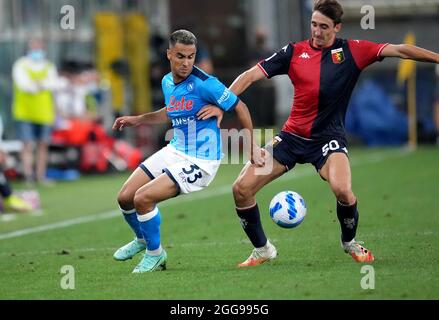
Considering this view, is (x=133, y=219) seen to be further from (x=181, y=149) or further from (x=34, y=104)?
(x=34, y=104)

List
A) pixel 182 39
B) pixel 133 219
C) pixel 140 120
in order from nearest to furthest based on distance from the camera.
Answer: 1. pixel 182 39
2. pixel 133 219
3. pixel 140 120

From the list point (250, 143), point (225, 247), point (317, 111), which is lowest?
point (225, 247)

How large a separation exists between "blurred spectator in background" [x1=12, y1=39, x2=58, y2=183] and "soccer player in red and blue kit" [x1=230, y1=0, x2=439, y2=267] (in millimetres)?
11056

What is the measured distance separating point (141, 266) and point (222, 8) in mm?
18603

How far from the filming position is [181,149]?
966 centimetres

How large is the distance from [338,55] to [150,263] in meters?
2.45

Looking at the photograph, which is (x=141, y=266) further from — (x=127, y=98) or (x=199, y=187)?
(x=127, y=98)

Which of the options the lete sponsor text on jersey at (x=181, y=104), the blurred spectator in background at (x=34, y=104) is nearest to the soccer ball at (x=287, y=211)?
the lete sponsor text on jersey at (x=181, y=104)

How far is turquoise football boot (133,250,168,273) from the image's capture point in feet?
30.9

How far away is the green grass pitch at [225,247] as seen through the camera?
8.37m

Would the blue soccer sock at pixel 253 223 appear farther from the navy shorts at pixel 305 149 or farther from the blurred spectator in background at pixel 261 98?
the blurred spectator in background at pixel 261 98

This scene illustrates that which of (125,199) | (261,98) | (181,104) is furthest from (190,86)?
(261,98)

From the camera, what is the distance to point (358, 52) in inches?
384
